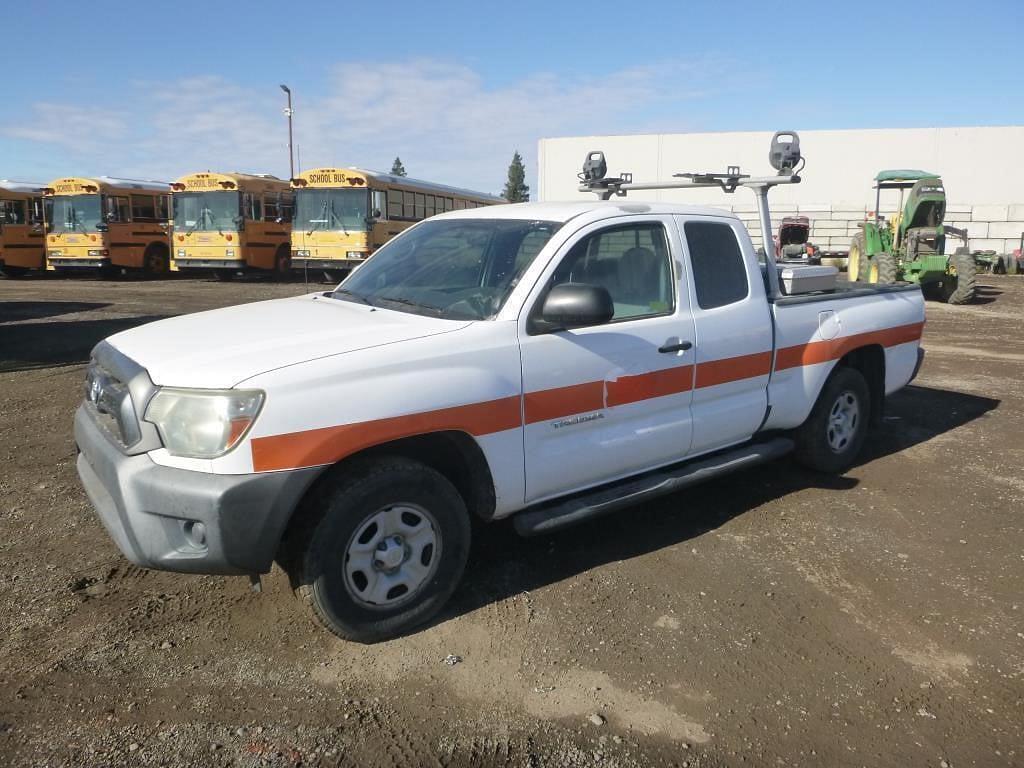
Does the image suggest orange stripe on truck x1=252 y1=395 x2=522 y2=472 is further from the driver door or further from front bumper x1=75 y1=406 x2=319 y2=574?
the driver door

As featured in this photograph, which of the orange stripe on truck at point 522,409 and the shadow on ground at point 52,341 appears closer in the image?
the orange stripe on truck at point 522,409

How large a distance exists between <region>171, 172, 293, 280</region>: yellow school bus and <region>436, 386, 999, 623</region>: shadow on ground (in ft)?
62.7

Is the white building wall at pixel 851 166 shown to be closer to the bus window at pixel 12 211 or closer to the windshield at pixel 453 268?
the bus window at pixel 12 211

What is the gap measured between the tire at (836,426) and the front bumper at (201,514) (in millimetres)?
3654

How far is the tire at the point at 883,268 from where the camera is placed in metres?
15.9

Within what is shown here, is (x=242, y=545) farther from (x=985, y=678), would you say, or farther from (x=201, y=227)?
(x=201, y=227)

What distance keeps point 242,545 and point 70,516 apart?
2317mm

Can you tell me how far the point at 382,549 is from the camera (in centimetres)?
336

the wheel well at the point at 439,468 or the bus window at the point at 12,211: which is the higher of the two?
the bus window at the point at 12,211

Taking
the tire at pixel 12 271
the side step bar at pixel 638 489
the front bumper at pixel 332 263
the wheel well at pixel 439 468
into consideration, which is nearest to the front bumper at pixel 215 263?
the front bumper at pixel 332 263

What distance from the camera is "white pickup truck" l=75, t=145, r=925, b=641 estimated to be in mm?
2992

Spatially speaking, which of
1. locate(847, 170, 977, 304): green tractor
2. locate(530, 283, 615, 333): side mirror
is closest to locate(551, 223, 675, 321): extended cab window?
locate(530, 283, 615, 333): side mirror

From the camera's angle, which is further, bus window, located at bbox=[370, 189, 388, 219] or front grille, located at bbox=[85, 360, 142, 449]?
bus window, located at bbox=[370, 189, 388, 219]

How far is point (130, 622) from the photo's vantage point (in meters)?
3.54
